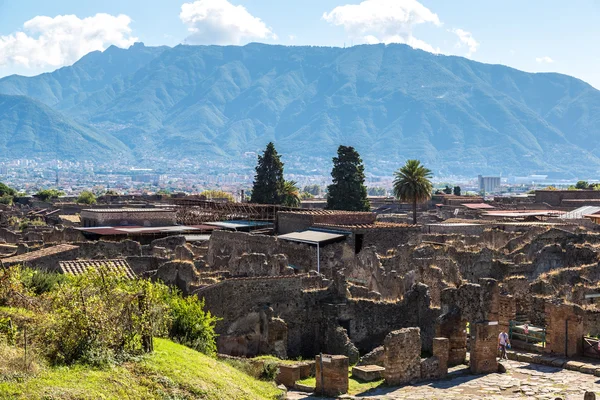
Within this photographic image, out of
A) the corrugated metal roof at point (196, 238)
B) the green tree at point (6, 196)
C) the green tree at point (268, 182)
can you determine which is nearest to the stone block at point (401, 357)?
the corrugated metal roof at point (196, 238)

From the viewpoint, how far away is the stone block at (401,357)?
63.0 feet

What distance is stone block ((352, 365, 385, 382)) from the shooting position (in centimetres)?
1988

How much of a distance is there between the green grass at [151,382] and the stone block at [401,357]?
312 cm

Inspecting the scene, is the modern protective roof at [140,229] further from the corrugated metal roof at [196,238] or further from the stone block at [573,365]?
the stone block at [573,365]

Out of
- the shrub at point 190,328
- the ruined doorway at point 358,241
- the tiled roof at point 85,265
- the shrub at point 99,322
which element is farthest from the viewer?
the ruined doorway at point 358,241

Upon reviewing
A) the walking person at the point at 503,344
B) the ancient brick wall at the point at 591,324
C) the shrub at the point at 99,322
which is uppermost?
the shrub at the point at 99,322

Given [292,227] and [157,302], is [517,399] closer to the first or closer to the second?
[157,302]

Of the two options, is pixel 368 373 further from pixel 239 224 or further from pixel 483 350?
pixel 239 224

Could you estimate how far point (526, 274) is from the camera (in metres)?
32.2

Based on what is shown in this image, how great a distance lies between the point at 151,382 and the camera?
14.0 metres

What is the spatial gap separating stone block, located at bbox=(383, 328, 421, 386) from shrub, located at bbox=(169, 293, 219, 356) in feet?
13.6

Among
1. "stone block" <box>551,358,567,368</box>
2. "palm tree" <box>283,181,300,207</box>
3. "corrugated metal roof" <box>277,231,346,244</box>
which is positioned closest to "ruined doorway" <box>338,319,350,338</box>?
"stone block" <box>551,358,567,368</box>

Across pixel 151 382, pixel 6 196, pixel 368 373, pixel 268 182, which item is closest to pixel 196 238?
pixel 368 373

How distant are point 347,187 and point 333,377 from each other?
51860 millimetres
